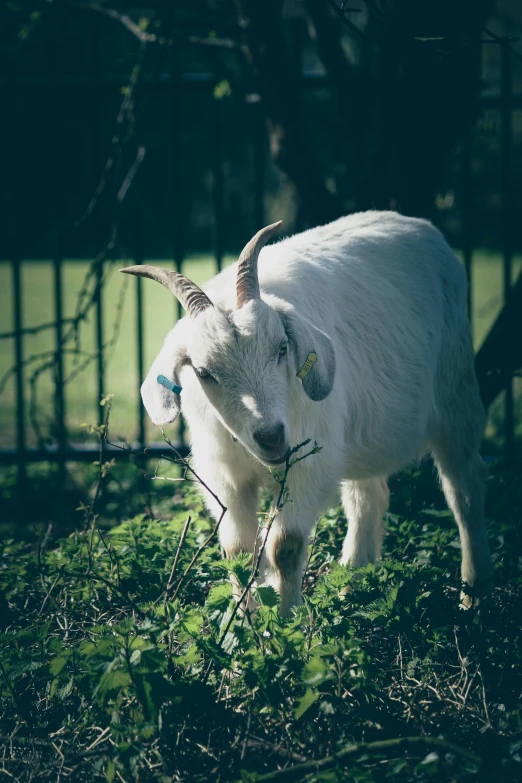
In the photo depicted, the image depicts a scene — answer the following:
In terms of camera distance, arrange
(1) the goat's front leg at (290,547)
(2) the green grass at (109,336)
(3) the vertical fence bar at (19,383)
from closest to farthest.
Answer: (1) the goat's front leg at (290,547) → (3) the vertical fence bar at (19,383) → (2) the green grass at (109,336)

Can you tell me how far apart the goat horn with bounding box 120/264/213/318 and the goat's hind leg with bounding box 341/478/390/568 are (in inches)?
50.2

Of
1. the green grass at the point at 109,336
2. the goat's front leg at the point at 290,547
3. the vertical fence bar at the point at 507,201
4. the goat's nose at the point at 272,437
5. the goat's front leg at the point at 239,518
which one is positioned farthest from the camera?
the green grass at the point at 109,336

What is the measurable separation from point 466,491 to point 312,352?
1.32 metres

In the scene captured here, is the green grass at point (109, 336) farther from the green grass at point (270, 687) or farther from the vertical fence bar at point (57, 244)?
the green grass at point (270, 687)

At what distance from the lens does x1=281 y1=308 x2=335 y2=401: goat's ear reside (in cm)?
285

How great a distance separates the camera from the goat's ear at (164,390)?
9.49ft

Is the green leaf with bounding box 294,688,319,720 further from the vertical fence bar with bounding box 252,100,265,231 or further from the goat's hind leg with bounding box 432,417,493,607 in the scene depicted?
the vertical fence bar with bounding box 252,100,265,231

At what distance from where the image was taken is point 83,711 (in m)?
2.61

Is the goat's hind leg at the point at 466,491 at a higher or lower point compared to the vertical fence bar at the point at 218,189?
lower

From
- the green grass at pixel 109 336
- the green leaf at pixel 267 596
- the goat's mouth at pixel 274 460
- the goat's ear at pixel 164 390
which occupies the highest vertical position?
the goat's ear at pixel 164 390

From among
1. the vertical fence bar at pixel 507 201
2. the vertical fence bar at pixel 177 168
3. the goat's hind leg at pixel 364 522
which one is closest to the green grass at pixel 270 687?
the goat's hind leg at pixel 364 522

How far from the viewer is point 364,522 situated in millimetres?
3826

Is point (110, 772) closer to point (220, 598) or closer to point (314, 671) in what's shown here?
point (314, 671)

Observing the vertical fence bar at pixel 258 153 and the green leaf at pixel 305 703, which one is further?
the vertical fence bar at pixel 258 153
